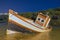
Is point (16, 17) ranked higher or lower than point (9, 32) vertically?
higher

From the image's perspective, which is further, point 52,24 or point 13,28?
point 52,24

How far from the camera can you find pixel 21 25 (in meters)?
15.3

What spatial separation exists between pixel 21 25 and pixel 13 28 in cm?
59

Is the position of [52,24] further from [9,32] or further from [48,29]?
[9,32]

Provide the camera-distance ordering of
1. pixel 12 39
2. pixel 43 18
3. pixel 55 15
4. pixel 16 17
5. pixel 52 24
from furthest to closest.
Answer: pixel 55 15 → pixel 52 24 → pixel 43 18 → pixel 16 17 → pixel 12 39

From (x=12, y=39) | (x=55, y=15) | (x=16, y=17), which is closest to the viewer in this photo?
(x=12, y=39)

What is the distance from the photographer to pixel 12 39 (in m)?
13.2

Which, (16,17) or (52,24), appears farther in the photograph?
(52,24)

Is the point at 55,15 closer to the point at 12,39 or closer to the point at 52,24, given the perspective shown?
the point at 52,24

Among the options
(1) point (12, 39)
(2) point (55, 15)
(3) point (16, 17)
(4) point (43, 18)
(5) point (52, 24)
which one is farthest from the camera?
(2) point (55, 15)

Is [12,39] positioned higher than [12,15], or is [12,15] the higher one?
[12,15]

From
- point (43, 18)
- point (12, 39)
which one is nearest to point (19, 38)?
point (12, 39)

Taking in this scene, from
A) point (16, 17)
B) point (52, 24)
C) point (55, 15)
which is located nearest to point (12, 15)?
point (16, 17)

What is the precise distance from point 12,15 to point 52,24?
484 centimetres
